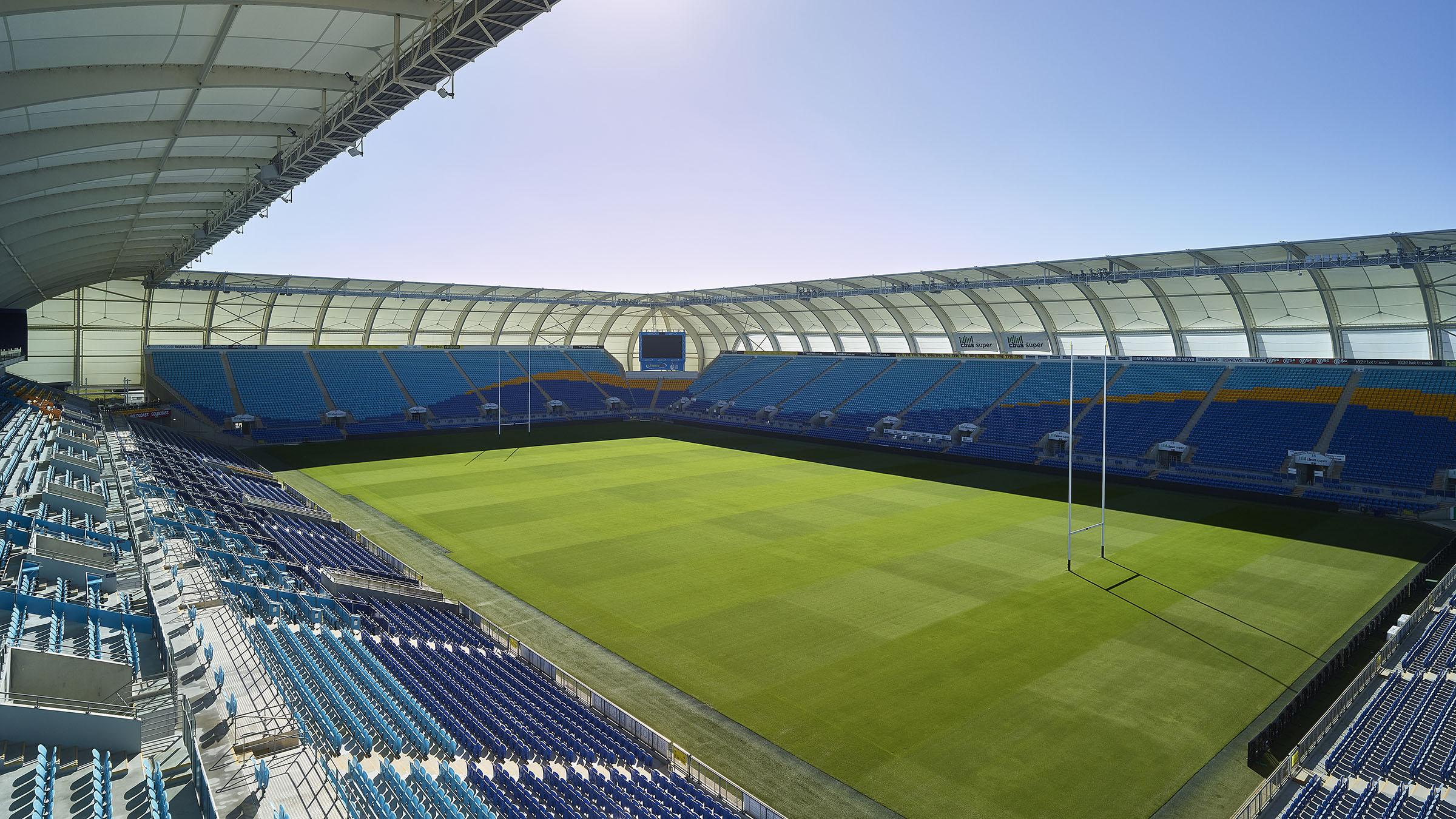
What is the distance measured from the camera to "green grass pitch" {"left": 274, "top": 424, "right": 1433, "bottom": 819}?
38.4ft

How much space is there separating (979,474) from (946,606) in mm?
18655

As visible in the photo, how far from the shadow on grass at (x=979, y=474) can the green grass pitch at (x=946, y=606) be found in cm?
25

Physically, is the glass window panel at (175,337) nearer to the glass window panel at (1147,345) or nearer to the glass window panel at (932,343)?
the glass window panel at (932,343)

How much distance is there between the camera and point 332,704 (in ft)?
34.5

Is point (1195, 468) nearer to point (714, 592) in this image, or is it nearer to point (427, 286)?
point (714, 592)

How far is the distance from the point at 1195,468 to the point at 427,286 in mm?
41260

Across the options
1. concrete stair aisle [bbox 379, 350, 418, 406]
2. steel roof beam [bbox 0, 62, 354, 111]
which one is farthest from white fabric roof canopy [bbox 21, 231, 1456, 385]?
steel roof beam [bbox 0, 62, 354, 111]

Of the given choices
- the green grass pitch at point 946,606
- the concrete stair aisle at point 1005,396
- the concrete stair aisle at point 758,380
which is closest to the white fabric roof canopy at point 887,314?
the concrete stair aisle at point 758,380

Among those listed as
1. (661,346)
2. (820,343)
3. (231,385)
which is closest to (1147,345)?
(820,343)

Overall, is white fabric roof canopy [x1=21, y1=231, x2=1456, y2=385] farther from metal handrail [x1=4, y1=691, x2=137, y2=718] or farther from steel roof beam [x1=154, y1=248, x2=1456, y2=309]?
metal handrail [x1=4, y1=691, x2=137, y2=718]

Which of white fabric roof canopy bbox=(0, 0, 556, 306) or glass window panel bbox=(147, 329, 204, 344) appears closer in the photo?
white fabric roof canopy bbox=(0, 0, 556, 306)

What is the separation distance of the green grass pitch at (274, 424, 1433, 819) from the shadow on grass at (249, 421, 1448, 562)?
0.83 ft

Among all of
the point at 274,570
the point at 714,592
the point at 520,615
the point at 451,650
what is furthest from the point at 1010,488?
the point at 274,570

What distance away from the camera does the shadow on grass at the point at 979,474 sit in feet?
80.7
